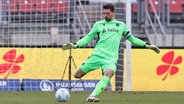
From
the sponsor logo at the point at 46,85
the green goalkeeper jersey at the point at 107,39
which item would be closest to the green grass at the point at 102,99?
the green goalkeeper jersey at the point at 107,39

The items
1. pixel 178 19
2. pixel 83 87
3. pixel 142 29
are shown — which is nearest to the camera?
pixel 83 87

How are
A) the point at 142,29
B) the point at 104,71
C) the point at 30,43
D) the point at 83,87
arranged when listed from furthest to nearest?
the point at 142,29, the point at 30,43, the point at 83,87, the point at 104,71

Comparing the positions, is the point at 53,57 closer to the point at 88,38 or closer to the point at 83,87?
the point at 83,87

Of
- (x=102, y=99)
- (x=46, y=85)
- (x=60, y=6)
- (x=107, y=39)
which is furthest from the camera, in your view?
(x=60, y=6)

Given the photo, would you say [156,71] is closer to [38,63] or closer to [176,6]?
[38,63]

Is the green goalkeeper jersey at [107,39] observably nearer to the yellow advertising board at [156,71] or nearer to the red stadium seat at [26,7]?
the yellow advertising board at [156,71]

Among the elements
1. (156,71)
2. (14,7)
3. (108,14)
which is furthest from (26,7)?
(108,14)

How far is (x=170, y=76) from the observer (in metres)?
18.9

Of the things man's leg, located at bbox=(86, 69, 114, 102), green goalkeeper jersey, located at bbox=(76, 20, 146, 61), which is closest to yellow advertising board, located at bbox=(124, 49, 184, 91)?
green goalkeeper jersey, located at bbox=(76, 20, 146, 61)

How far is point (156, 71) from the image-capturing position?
18.9 metres

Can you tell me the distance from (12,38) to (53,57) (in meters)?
2.67

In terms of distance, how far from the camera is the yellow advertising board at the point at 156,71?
18.8 meters

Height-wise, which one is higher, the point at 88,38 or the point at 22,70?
the point at 88,38

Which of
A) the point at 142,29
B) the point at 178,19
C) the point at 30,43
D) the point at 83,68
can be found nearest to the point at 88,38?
the point at 83,68
